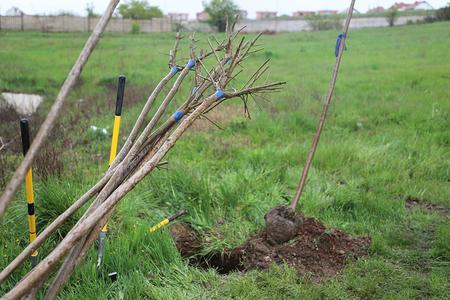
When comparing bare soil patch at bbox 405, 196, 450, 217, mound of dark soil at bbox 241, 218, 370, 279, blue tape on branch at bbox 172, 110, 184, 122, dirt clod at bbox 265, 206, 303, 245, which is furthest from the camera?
bare soil patch at bbox 405, 196, 450, 217

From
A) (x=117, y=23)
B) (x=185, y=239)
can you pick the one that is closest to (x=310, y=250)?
(x=185, y=239)

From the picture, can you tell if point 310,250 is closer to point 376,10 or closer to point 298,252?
point 298,252

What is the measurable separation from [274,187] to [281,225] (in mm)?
1098

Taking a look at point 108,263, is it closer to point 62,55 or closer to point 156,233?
point 156,233

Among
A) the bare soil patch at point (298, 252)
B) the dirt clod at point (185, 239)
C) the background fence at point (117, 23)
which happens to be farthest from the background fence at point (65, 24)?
the bare soil patch at point (298, 252)

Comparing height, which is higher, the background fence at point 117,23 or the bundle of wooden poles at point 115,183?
the background fence at point 117,23

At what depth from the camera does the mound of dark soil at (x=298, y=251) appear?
363 cm

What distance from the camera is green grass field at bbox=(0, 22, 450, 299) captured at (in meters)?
3.33

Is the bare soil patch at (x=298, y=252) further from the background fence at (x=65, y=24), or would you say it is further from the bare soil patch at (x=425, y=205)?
the background fence at (x=65, y=24)

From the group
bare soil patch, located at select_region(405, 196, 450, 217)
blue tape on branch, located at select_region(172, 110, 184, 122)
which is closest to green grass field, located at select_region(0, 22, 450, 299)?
bare soil patch, located at select_region(405, 196, 450, 217)

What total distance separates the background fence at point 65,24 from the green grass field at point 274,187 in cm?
1872

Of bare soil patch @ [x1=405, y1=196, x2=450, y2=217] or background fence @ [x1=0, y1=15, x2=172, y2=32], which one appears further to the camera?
background fence @ [x1=0, y1=15, x2=172, y2=32]

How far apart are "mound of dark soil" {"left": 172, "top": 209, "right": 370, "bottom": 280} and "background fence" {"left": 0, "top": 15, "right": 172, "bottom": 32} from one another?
22.9 m

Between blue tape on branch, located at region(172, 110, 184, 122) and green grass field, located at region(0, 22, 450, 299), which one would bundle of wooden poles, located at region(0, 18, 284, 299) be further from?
green grass field, located at region(0, 22, 450, 299)
